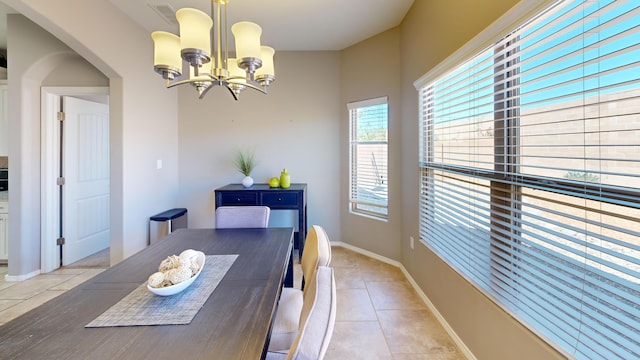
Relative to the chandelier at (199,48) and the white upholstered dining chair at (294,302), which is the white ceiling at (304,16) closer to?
the chandelier at (199,48)

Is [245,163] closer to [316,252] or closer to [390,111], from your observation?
[390,111]

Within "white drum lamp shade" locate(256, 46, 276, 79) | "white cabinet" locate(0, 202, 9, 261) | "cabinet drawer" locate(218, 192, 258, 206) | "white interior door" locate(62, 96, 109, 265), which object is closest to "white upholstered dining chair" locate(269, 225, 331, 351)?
"white drum lamp shade" locate(256, 46, 276, 79)

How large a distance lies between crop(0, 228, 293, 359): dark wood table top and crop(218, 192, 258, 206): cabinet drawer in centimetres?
203

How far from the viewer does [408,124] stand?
9.96 feet

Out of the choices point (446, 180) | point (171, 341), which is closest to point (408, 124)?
point (446, 180)

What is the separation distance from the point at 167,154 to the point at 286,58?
7.01ft

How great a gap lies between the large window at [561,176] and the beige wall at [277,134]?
237cm

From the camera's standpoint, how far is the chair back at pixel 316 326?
78cm

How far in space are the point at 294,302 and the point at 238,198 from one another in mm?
2182

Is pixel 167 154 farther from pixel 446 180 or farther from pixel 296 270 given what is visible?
pixel 446 180

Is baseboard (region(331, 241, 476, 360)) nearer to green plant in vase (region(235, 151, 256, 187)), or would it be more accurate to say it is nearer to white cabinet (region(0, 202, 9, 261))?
green plant in vase (region(235, 151, 256, 187))

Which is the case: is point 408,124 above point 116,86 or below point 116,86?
below

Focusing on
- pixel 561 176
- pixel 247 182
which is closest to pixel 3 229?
pixel 247 182

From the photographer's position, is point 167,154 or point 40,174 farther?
point 167,154
